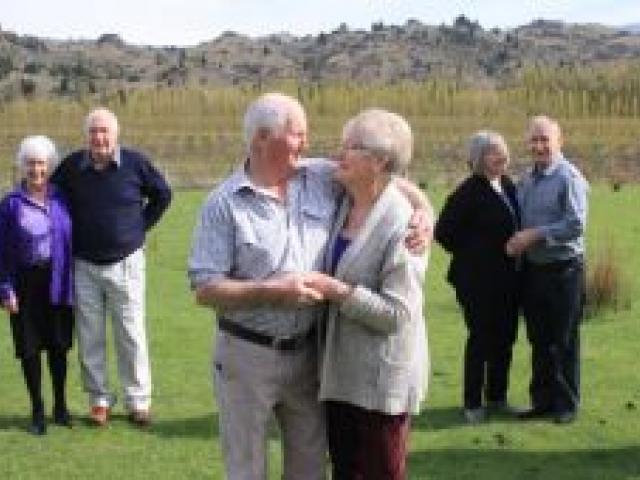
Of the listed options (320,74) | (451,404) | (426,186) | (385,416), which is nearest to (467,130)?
(426,186)

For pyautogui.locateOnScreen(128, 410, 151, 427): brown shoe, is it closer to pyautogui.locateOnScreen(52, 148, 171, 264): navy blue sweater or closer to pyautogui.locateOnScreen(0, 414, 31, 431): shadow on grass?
pyautogui.locateOnScreen(0, 414, 31, 431): shadow on grass

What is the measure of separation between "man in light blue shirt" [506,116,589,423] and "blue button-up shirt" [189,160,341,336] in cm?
314

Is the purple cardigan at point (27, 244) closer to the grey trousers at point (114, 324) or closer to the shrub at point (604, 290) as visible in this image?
the grey trousers at point (114, 324)

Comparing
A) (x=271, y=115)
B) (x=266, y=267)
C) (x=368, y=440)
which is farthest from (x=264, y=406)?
(x=271, y=115)

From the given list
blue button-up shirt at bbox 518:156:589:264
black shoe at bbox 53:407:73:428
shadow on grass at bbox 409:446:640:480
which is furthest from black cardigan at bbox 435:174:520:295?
black shoe at bbox 53:407:73:428

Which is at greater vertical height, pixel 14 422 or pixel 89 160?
pixel 89 160

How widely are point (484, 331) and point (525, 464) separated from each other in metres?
1.12

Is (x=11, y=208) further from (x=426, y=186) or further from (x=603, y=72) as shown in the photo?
(x=603, y=72)

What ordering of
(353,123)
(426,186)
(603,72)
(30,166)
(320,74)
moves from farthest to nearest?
(320,74) < (603,72) < (426,186) < (30,166) < (353,123)

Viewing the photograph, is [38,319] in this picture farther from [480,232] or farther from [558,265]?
[558,265]

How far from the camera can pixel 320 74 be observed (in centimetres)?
7519

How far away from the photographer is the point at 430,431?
7.91 m

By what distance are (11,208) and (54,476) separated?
1.51 m

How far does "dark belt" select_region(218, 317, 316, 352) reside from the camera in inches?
189
